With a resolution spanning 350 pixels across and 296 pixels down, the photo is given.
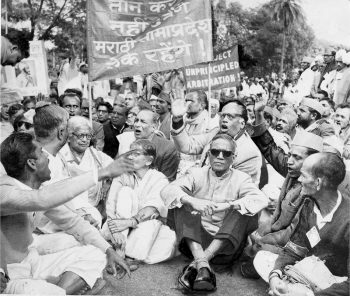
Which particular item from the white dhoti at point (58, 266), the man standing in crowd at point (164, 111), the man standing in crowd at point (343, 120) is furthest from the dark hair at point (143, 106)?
the white dhoti at point (58, 266)

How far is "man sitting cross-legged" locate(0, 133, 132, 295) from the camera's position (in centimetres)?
316

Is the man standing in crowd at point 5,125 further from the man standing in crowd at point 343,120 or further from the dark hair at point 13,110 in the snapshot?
the man standing in crowd at point 343,120

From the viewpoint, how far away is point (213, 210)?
4.30m

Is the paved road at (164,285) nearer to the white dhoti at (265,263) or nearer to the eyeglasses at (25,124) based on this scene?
the white dhoti at (265,263)

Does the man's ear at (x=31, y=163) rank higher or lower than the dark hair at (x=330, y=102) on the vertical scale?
lower

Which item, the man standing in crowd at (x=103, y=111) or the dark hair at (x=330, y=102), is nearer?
the dark hair at (x=330, y=102)

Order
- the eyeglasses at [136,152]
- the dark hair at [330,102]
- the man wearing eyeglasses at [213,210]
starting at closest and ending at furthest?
the eyeglasses at [136,152] → the man wearing eyeglasses at [213,210] → the dark hair at [330,102]

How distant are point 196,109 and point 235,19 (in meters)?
1.13

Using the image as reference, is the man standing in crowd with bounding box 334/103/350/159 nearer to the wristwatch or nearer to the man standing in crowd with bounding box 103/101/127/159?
the wristwatch

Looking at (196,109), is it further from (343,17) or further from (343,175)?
(343,175)

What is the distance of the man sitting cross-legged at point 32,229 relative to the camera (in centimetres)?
316

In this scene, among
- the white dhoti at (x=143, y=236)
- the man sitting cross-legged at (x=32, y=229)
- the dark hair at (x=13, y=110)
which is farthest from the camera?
the dark hair at (x=13, y=110)

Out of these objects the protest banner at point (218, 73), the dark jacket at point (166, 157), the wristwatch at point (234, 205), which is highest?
the protest banner at point (218, 73)

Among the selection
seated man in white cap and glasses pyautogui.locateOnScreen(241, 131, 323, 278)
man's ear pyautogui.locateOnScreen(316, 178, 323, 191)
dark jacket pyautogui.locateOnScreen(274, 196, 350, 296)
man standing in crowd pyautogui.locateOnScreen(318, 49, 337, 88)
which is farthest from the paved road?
man standing in crowd pyautogui.locateOnScreen(318, 49, 337, 88)
